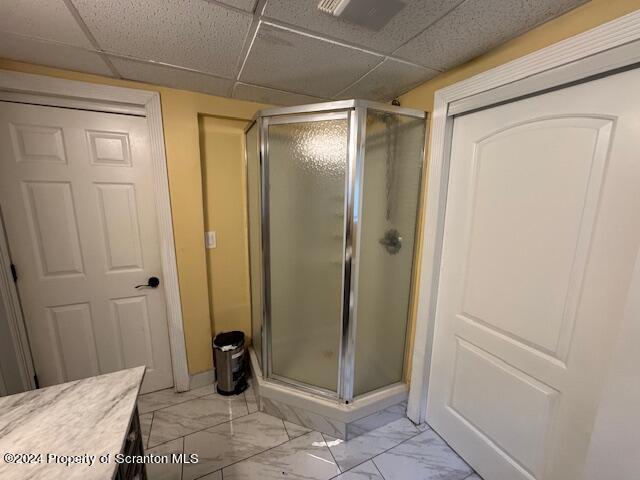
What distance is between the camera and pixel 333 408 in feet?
5.01

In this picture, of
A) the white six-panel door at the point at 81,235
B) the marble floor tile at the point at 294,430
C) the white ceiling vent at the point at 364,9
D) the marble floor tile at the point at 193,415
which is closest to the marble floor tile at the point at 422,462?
the marble floor tile at the point at 294,430

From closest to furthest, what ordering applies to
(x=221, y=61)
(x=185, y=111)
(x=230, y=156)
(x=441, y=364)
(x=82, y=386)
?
(x=82, y=386)
(x=221, y=61)
(x=441, y=364)
(x=185, y=111)
(x=230, y=156)

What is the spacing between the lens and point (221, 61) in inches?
49.8

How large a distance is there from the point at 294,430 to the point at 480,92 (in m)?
2.15

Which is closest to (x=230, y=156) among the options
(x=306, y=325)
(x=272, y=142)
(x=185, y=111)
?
(x=185, y=111)

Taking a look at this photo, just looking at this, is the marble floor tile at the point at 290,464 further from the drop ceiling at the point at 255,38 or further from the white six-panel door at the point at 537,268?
the drop ceiling at the point at 255,38

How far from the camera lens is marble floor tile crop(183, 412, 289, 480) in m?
1.38

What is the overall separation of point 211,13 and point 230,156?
1.05 metres

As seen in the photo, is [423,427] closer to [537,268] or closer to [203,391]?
[537,268]

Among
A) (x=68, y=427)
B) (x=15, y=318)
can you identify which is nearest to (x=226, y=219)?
(x=15, y=318)

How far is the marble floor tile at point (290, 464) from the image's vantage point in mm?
1332

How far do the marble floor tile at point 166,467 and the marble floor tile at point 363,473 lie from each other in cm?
85

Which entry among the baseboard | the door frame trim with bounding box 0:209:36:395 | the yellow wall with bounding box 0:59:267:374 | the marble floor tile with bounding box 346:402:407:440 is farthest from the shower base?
the door frame trim with bounding box 0:209:36:395

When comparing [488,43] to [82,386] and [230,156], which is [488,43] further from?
[82,386]
